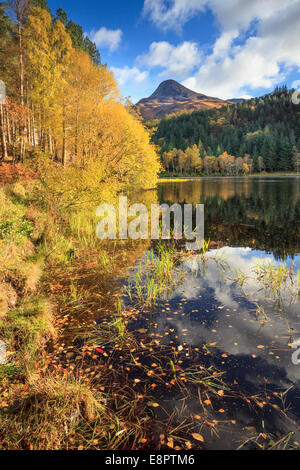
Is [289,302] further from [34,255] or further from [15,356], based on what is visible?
[34,255]

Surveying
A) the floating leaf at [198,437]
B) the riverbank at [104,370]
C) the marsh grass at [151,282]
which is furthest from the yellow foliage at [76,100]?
the floating leaf at [198,437]

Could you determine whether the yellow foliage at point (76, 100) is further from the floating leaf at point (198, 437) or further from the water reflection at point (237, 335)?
Result: the floating leaf at point (198, 437)

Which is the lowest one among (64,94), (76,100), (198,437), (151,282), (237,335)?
(198,437)

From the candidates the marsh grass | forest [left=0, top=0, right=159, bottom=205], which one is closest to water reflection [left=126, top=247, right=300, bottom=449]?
the marsh grass

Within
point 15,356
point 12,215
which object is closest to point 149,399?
point 15,356

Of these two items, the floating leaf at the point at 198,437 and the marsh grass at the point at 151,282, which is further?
the marsh grass at the point at 151,282

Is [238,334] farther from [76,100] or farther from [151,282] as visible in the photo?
[76,100]

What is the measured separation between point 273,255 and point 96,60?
3565 centimetres

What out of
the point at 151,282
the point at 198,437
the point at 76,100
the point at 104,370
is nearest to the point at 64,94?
the point at 76,100

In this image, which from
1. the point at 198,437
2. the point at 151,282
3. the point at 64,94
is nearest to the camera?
the point at 198,437

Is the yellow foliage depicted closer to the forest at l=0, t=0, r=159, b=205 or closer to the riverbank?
the forest at l=0, t=0, r=159, b=205

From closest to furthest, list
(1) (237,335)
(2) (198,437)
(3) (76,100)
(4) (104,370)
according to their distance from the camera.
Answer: (2) (198,437) < (4) (104,370) < (1) (237,335) < (3) (76,100)

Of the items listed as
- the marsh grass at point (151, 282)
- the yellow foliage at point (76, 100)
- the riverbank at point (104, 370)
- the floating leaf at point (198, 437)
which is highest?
the yellow foliage at point (76, 100)
